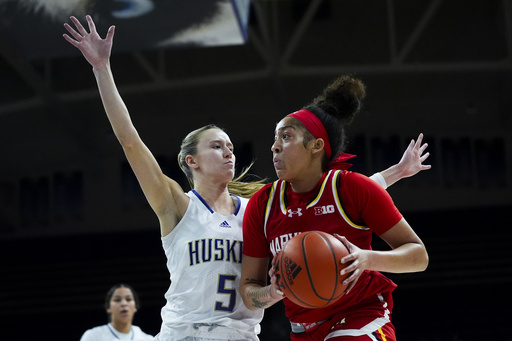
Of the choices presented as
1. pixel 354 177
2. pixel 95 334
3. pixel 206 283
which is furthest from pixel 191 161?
pixel 95 334

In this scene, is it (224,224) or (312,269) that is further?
(224,224)

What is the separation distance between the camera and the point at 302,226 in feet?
10.6

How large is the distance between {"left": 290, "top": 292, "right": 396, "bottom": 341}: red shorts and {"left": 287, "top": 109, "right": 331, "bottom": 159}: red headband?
78cm

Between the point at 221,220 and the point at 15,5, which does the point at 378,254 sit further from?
the point at 15,5

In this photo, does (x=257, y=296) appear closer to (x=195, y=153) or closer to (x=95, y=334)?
(x=195, y=153)

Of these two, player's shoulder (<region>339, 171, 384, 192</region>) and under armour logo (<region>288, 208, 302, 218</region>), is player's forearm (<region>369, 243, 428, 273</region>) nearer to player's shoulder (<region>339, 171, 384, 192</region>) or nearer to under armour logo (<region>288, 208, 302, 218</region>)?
player's shoulder (<region>339, 171, 384, 192</region>)

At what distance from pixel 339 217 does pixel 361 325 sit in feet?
1.66

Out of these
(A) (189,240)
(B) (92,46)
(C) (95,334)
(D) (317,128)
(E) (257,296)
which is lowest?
(C) (95,334)

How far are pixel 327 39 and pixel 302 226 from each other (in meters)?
11.3

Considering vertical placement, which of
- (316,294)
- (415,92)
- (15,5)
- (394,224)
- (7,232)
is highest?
(415,92)

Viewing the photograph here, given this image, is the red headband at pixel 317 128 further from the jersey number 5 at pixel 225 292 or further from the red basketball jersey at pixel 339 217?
the jersey number 5 at pixel 225 292

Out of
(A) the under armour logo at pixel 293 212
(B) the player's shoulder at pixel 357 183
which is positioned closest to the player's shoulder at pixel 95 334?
(A) the under armour logo at pixel 293 212

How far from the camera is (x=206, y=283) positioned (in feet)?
Answer: 11.9

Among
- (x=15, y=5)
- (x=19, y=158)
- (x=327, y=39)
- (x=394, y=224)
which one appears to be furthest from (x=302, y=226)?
(x=19, y=158)
